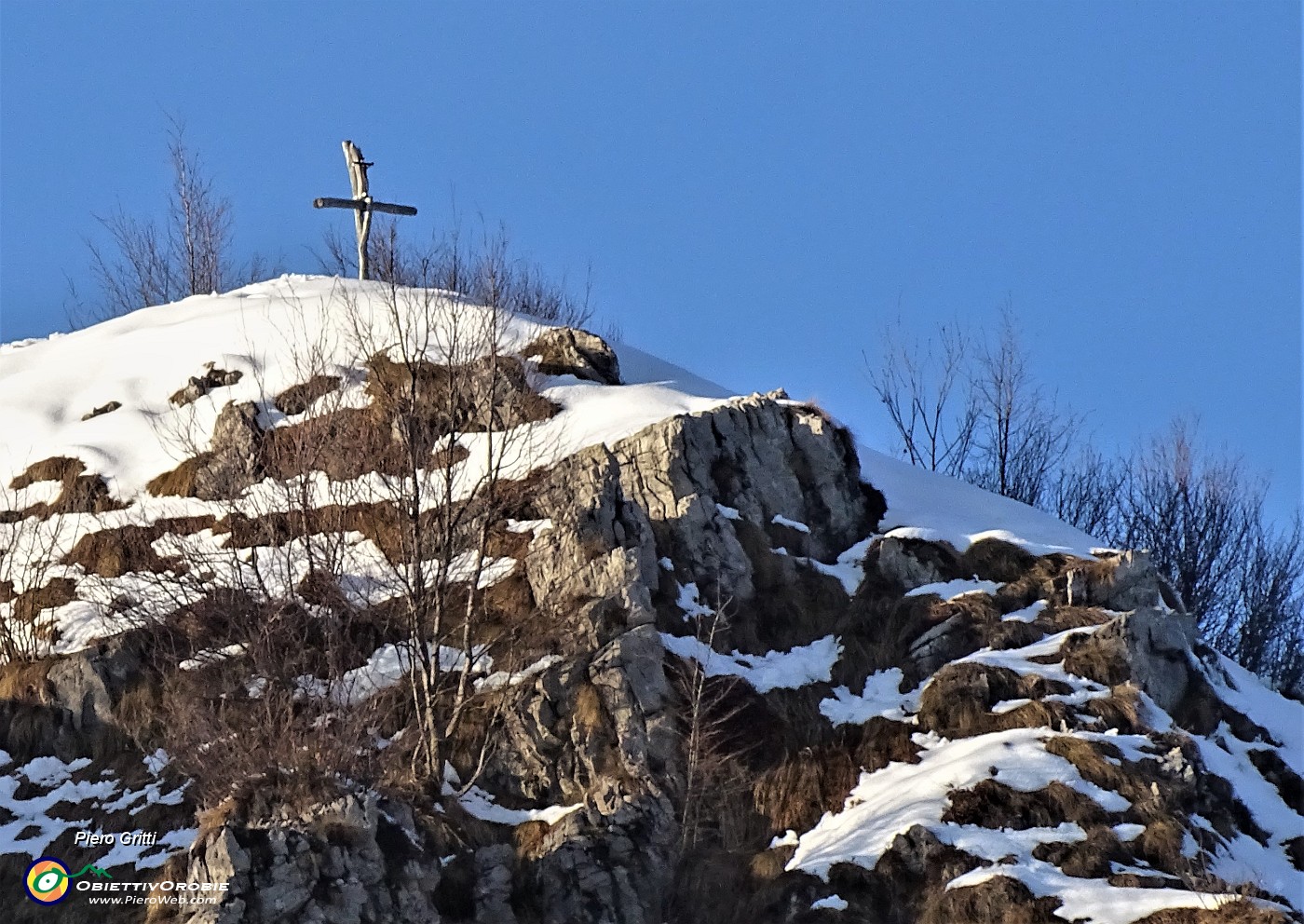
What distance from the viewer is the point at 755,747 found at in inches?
722

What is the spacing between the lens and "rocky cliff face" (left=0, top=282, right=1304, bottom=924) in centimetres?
1525

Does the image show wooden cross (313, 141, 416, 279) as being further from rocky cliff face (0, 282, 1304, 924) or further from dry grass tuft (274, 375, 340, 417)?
rocky cliff face (0, 282, 1304, 924)

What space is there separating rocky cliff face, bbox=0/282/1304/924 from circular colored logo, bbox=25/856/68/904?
32 centimetres

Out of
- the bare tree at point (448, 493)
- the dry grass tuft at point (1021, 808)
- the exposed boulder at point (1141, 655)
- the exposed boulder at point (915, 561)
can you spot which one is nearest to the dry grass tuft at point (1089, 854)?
the dry grass tuft at point (1021, 808)

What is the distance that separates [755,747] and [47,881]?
359 inches

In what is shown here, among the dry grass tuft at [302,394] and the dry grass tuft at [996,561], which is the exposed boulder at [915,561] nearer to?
the dry grass tuft at [996,561]

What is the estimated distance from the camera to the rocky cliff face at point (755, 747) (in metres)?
15.2

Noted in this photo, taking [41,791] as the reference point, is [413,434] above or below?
above

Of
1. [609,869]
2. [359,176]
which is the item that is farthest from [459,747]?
[359,176]

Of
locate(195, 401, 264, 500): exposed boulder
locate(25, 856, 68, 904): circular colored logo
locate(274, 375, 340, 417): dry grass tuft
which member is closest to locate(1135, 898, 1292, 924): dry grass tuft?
locate(25, 856, 68, 904): circular colored logo

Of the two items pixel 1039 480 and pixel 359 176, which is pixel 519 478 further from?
pixel 1039 480

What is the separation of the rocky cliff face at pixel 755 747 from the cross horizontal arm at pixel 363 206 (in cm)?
1017

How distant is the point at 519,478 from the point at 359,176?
13.5 m

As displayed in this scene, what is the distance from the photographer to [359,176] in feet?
105
